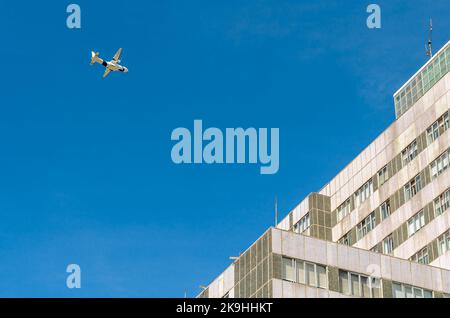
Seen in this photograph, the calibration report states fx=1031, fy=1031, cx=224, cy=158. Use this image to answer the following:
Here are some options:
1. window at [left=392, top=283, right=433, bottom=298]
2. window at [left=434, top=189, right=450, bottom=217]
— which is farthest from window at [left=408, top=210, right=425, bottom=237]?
window at [left=392, top=283, right=433, bottom=298]

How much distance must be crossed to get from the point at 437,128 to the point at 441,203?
7.12m

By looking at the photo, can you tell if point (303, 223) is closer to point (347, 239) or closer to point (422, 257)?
point (347, 239)

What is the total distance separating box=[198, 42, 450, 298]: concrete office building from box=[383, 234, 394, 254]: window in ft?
0.31

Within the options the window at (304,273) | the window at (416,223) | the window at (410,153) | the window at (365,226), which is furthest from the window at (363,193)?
the window at (304,273)

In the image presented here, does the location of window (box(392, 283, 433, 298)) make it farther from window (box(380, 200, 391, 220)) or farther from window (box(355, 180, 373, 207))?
window (box(355, 180, 373, 207))

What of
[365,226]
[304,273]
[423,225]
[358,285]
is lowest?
[358,285]

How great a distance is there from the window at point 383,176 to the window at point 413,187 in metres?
3.74

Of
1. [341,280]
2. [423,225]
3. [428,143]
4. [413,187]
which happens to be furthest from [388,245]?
[341,280]

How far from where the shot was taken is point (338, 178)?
107 m

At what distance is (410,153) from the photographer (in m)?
95.3

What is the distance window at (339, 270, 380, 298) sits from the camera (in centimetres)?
6044

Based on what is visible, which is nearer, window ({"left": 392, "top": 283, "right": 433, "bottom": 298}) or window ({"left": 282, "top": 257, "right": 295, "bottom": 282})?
window ({"left": 282, "top": 257, "right": 295, "bottom": 282})
